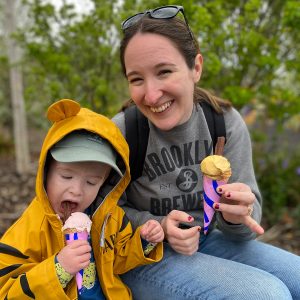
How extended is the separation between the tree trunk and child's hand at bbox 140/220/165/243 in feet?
10.6

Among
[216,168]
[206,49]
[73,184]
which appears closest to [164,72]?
[216,168]

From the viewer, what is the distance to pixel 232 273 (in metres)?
2.03

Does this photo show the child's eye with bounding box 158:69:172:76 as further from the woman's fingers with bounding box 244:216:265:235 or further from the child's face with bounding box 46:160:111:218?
the woman's fingers with bounding box 244:216:265:235

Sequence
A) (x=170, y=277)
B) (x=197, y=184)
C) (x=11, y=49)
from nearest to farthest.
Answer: (x=170, y=277)
(x=197, y=184)
(x=11, y=49)

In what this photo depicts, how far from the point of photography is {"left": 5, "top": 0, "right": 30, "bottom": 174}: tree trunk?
5117mm

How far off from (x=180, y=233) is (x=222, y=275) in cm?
27

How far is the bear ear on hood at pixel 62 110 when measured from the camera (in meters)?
1.90

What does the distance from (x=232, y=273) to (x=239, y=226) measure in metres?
0.23

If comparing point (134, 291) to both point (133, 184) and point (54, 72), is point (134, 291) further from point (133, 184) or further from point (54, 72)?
point (54, 72)

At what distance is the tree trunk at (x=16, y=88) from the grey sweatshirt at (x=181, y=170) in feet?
9.68

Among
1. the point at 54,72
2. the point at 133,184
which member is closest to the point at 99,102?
the point at 54,72

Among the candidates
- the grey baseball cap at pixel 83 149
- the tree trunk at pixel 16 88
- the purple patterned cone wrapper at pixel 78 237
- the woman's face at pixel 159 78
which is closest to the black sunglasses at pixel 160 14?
the woman's face at pixel 159 78

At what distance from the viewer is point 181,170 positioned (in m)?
2.22

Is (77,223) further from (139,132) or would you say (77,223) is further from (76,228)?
(139,132)
